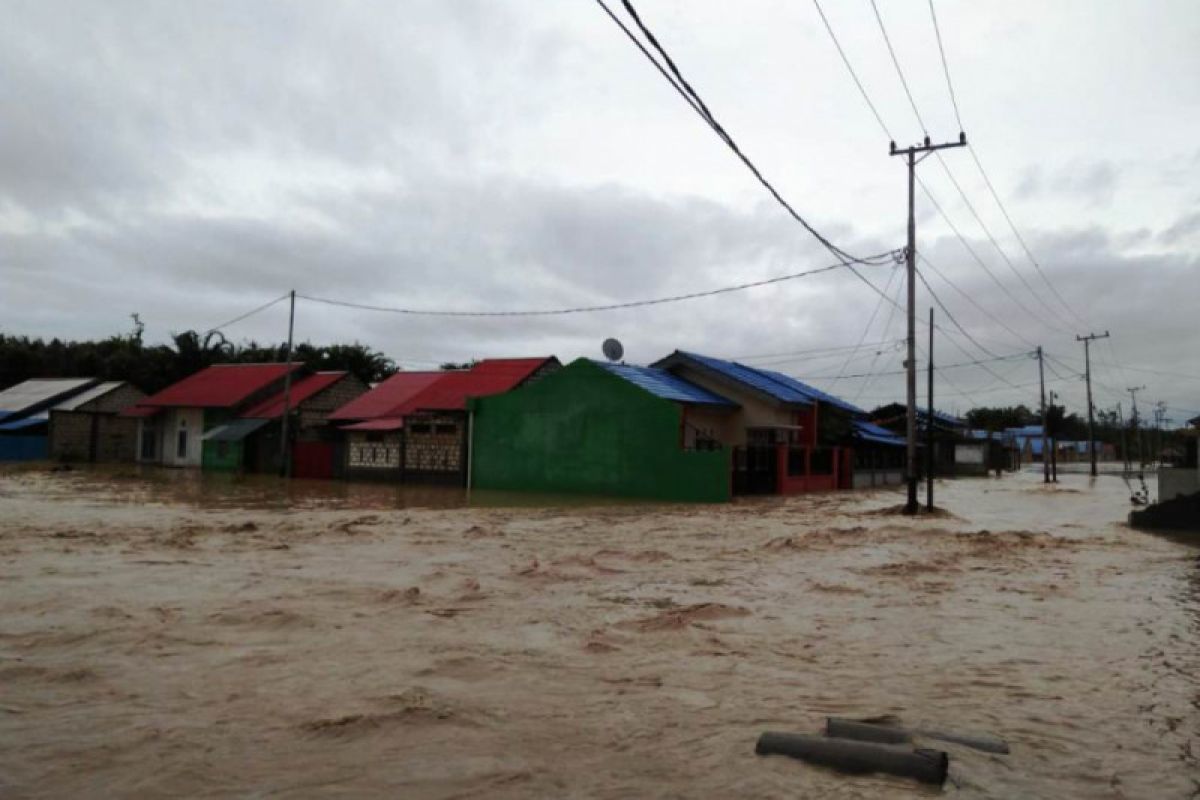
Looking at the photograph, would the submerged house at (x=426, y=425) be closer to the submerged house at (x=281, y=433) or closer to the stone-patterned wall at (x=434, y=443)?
the stone-patterned wall at (x=434, y=443)

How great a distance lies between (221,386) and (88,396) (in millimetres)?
10187

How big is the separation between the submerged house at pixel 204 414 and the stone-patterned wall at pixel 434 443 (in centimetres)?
1095

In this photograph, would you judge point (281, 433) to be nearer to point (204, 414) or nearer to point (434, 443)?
point (204, 414)

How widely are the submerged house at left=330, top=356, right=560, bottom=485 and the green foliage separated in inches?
696

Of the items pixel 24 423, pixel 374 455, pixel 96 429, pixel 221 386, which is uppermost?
pixel 221 386

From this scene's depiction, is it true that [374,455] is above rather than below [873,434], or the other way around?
below

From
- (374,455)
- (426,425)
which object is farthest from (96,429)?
(426,425)

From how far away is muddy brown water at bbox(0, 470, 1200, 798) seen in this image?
4605mm

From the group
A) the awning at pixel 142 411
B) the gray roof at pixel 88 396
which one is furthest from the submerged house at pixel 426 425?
the gray roof at pixel 88 396

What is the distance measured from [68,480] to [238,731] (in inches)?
1281

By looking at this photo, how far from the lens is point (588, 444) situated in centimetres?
3141

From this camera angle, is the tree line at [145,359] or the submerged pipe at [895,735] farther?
the tree line at [145,359]

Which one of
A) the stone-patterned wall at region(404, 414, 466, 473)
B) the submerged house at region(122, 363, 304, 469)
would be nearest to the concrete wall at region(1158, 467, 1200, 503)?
the stone-patterned wall at region(404, 414, 466, 473)

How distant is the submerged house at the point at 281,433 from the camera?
40.5 m
